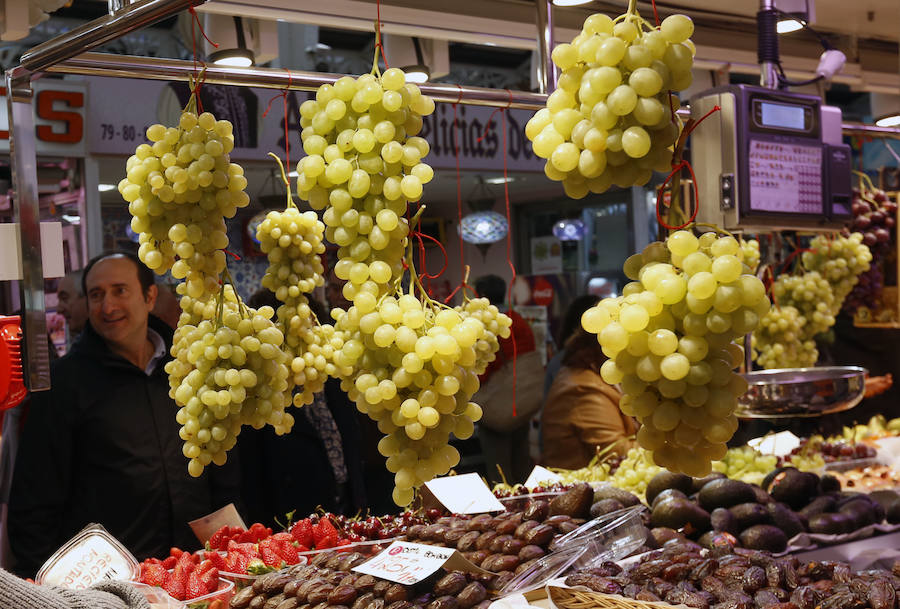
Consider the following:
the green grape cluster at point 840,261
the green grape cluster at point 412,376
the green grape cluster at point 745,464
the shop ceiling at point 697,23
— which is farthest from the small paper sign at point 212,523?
the green grape cluster at point 840,261

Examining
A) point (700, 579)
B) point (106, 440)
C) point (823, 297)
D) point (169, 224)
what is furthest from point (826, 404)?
point (106, 440)

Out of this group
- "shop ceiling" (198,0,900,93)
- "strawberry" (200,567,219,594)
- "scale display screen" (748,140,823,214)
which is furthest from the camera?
"shop ceiling" (198,0,900,93)

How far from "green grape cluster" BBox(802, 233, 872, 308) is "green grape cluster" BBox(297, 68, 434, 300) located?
287 cm

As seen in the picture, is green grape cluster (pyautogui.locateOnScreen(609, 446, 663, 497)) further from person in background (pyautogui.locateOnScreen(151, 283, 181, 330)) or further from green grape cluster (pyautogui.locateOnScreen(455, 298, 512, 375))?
person in background (pyautogui.locateOnScreen(151, 283, 181, 330))

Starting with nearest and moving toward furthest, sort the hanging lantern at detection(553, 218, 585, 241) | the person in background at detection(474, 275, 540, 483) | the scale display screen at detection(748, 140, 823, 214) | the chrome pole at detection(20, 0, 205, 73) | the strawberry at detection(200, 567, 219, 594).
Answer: the chrome pole at detection(20, 0, 205, 73), the strawberry at detection(200, 567, 219, 594), the scale display screen at detection(748, 140, 823, 214), the person in background at detection(474, 275, 540, 483), the hanging lantern at detection(553, 218, 585, 241)

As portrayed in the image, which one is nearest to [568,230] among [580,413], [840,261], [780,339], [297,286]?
[580,413]

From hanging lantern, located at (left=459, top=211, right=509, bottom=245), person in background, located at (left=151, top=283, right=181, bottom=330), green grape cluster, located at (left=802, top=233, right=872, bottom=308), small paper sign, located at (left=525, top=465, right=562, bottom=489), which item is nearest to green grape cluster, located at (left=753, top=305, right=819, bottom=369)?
green grape cluster, located at (left=802, top=233, right=872, bottom=308)

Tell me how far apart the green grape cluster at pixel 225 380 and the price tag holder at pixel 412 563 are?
14.3 inches

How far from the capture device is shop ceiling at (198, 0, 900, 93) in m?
2.81

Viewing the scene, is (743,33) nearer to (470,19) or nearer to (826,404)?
(470,19)

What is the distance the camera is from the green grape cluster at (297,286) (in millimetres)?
2016

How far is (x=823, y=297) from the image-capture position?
372cm

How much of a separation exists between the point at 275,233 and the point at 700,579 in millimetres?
1256

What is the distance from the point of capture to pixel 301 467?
12.3 feet
